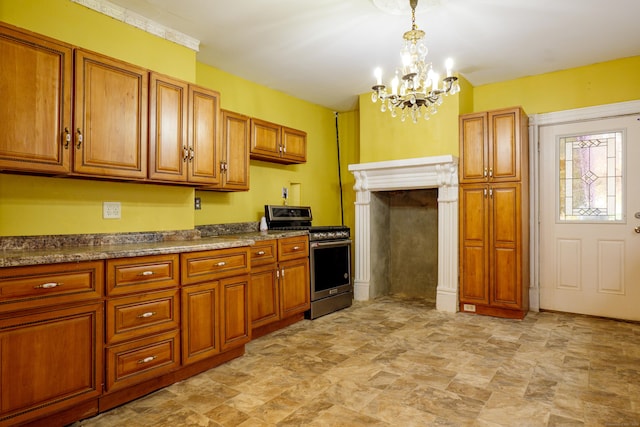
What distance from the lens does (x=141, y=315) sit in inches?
91.7

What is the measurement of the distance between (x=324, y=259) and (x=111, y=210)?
2237mm

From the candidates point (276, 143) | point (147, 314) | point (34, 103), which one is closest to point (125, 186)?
point (34, 103)

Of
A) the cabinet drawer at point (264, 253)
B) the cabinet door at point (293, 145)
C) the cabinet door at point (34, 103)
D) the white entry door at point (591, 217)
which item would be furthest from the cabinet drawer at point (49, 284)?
the white entry door at point (591, 217)

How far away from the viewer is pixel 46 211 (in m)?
2.51

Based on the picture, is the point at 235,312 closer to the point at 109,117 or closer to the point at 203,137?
the point at 203,137

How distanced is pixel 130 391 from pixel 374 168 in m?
3.49

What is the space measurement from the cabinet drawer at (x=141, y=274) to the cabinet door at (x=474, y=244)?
10.3 ft

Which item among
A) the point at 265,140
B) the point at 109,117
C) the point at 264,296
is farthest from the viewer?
the point at 265,140

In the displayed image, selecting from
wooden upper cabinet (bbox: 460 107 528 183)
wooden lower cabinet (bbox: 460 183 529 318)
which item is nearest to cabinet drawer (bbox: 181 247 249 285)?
wooden lower cabinet (bbox: 460 183 529 318)

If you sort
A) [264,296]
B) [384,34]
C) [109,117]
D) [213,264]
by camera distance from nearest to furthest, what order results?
[109,117] → [213,264] → [384,34] → [264,296]

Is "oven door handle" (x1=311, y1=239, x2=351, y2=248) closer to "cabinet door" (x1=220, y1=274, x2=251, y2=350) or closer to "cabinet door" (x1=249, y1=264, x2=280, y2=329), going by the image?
"cabinet door" (x1=249, y1=264, x2=280, y2=329)

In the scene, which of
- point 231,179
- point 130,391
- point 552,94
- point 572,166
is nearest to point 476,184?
point 572,166

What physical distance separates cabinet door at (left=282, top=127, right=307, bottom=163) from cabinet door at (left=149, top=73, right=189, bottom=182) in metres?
1.56

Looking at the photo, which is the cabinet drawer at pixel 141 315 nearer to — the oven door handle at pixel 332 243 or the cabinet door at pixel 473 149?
the oven door handle at pixel 332 243
